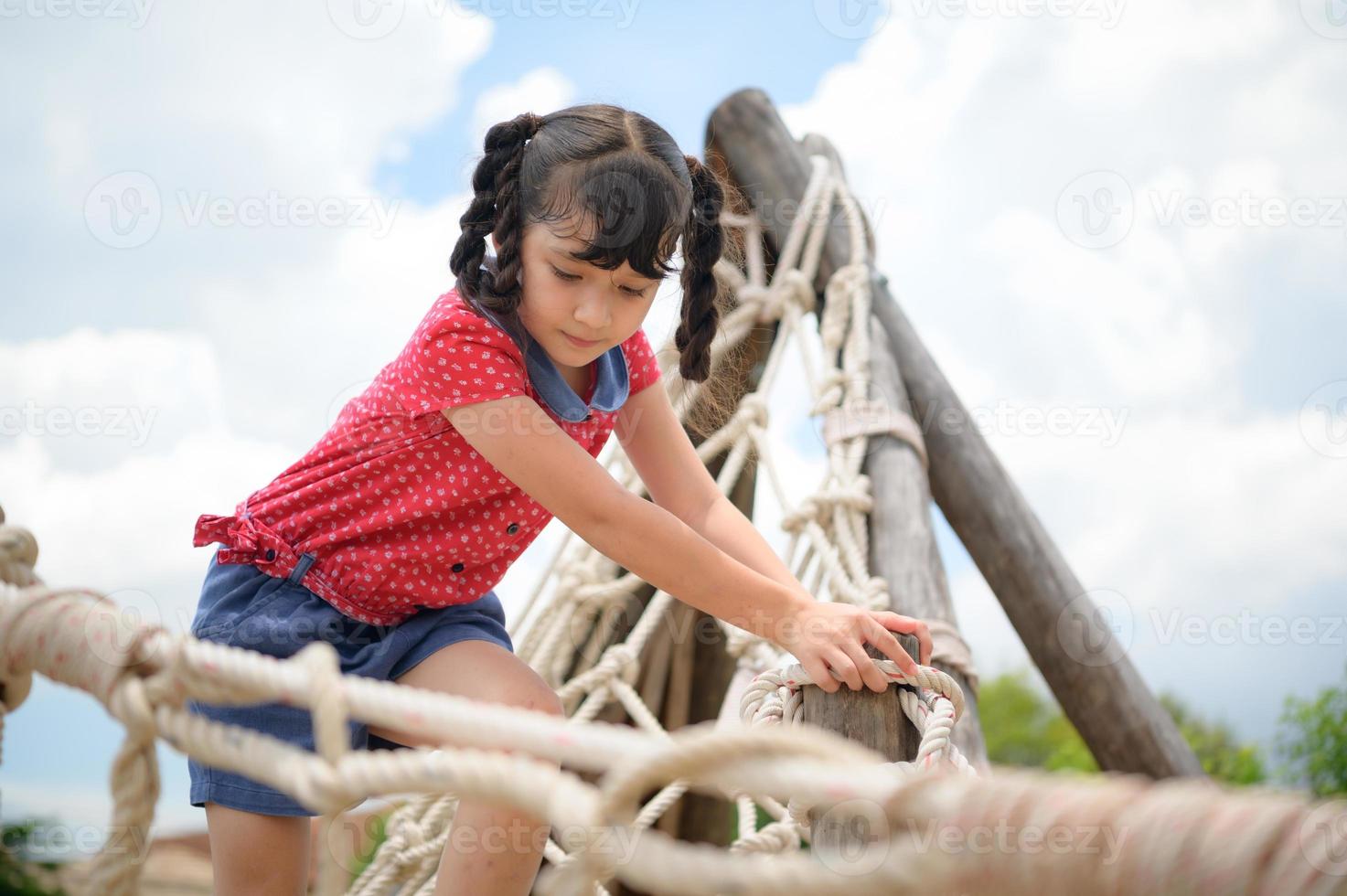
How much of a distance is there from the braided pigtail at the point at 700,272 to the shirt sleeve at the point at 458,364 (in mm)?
283

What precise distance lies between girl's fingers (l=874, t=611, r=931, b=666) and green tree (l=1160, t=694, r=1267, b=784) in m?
3.07

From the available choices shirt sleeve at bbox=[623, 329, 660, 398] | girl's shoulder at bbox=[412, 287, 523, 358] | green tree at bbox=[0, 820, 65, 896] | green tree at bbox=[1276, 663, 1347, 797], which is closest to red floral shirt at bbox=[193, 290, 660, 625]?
girl's shoulder at bbox=[412, 287, 523, 358]

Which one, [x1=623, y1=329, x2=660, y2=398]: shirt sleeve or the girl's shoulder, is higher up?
[x1=623, y1=329, x2=660, y2=398]: shirt sleeve

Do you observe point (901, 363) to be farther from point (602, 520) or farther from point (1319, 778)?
point (1319, 778)

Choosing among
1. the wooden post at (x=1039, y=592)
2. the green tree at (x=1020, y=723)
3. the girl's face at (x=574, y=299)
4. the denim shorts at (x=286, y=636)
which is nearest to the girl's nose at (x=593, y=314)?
the girl's face at (x=574, y=299)

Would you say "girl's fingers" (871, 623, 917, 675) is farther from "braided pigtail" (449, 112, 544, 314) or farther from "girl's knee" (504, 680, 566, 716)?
"braided pigtail" (449, 112, 544, 314)

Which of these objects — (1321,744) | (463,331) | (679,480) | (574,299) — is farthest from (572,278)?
(1321,744)

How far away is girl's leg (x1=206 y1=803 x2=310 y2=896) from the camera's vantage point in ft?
3.69

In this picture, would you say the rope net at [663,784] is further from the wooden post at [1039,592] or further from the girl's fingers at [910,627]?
the wooden post at [1039,592]

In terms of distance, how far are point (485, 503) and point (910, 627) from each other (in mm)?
497

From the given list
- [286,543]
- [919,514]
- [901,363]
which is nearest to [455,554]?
[286,543]

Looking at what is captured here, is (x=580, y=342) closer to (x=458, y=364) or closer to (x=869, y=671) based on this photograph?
(x=458, y=364)

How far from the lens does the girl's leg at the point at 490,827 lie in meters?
1.06

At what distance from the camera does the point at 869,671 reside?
98cm
